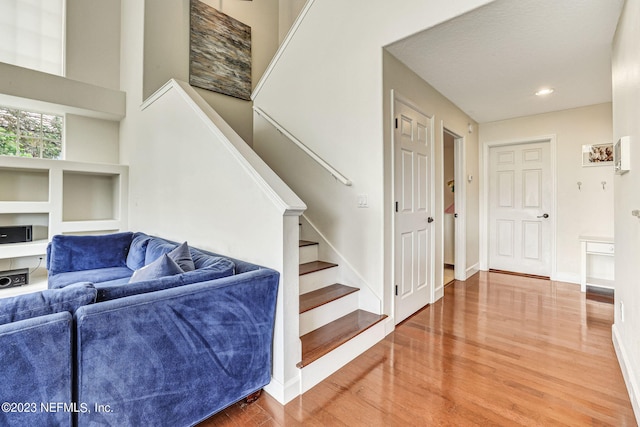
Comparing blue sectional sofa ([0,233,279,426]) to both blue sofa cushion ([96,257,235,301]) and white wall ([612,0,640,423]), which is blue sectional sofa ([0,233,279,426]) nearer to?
blue sofa cushion ([96,257,235,301])

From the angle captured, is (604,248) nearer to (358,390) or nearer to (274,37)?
(358,390)

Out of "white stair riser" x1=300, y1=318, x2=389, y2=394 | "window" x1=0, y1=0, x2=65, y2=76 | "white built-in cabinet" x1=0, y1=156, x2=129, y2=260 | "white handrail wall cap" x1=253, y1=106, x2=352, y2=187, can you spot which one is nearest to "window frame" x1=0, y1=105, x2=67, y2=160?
"white built-in cabinet" x1=0, y1=156, x2=129, y2=260

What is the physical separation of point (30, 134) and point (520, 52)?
5.30 metres

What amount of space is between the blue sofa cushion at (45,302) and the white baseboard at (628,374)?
263 cm

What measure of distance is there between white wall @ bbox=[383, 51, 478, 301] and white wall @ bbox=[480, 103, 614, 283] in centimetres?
97

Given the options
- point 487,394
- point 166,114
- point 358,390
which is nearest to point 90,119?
point 166,114

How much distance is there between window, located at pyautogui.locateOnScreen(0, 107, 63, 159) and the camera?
3.50 m

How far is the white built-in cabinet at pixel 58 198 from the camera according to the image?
10.5 ft

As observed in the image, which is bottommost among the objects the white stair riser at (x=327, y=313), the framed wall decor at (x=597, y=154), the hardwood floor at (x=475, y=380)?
the hardwood floor at (x=475, y=380)

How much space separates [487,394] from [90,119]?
5.05 m

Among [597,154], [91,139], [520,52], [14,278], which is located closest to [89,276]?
[14,278]

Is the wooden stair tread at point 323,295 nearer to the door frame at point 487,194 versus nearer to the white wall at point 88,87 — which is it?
the door frame at point 487,194

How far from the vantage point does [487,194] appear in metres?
4.70

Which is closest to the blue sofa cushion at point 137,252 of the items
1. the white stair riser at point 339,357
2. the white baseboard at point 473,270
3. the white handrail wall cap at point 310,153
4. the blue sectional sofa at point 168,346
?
the blue sectional sofa at point 168,346
